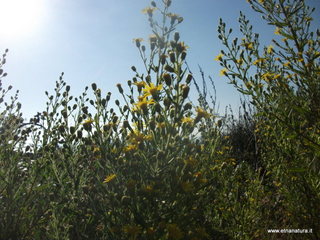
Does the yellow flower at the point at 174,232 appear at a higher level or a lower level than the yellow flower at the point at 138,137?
lower

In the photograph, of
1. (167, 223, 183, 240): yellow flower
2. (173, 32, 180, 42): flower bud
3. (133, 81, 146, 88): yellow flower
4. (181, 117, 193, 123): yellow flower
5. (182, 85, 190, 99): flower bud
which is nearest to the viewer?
(167, 223, 183, 240): yellow flower

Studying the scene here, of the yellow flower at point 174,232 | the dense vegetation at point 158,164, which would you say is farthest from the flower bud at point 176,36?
the yellow flower at point 174,232

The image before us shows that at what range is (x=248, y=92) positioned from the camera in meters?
2.69

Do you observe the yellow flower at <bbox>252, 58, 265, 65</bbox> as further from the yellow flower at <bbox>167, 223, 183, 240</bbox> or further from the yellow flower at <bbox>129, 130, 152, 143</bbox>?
the yellow flower at <bbox>167, 223, 183, 240</bbox>

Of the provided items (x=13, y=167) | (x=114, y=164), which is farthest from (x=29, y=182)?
A: (x=114, y=164)

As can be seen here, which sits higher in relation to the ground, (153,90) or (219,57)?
(219,57)

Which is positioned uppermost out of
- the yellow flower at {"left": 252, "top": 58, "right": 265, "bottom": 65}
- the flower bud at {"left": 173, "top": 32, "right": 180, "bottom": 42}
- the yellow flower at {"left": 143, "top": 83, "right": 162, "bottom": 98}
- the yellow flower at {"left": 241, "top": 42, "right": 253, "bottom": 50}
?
the yellow flower at {"left": 241, "top": 42, "right": 253, "bottom": 50}

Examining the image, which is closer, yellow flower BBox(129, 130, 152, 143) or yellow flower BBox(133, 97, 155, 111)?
yellow flower BBox(129, 130, 152, 143)

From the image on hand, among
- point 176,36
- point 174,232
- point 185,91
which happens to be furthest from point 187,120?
point 174,232

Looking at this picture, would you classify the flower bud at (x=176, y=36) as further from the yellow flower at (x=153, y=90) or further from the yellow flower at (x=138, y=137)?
the yellow flower at (x=138, y=137)

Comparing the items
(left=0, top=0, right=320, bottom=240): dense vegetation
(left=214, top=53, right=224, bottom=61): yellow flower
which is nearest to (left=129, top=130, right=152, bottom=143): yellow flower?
(left=0, top=0, right=320, bottom=240): dense vegetation

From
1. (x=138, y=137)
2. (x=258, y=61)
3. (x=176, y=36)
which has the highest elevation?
(x=258, y=61)

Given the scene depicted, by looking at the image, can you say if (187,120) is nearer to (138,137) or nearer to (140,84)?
(138,137)

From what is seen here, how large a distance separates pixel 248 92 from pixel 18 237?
2.36 m
